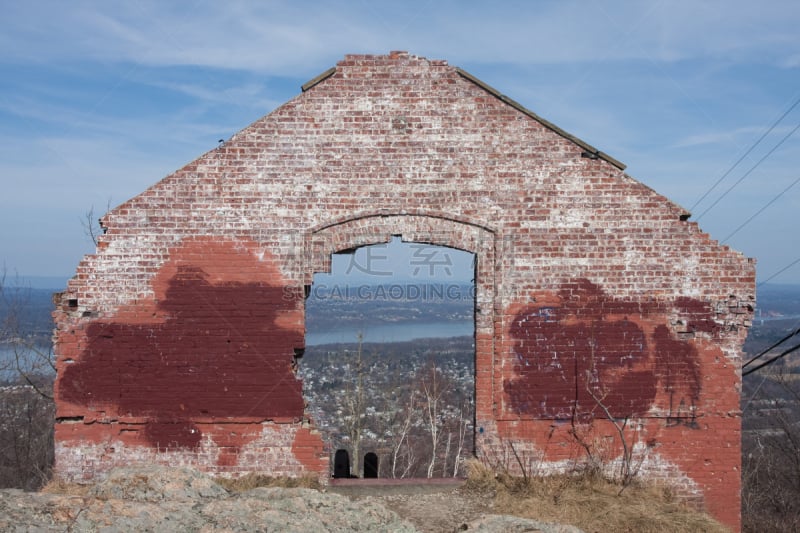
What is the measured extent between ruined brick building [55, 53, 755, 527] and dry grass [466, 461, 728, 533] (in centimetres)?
31

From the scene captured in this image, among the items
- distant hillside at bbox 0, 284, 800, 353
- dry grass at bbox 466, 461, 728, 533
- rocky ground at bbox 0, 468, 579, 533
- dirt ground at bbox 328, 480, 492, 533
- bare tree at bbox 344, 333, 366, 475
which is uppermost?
distant hillside at bbox 0, 284, 800, 353

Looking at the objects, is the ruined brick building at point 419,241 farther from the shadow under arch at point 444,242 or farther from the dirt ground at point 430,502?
the dirt ground at point 430,502

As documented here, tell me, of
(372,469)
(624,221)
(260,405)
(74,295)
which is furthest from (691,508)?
(74,295)

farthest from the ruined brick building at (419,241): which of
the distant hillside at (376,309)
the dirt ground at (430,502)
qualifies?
the distant hillside at (376,309)

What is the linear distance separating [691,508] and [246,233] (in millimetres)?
5926

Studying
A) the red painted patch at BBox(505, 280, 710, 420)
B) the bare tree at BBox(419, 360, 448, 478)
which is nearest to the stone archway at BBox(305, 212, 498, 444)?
the red painted patch at BBox(505, 280, 710, 420)

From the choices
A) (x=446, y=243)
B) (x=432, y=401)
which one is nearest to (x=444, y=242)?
(x=446, y=243)

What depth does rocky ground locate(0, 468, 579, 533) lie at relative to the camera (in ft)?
15.0

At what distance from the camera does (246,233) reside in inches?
283

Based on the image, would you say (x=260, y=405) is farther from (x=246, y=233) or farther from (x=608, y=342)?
(x=608, y=342)

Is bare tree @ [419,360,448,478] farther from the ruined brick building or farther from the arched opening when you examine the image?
the ruined brick building

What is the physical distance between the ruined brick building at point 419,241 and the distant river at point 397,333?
29.3 meters

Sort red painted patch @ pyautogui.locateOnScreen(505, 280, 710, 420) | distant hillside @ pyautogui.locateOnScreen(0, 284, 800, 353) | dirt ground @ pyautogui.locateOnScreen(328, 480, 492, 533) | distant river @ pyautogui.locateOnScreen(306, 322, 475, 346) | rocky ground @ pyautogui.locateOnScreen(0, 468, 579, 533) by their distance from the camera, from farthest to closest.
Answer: distant river @ pyautogui.locateOnScreen(306, 322, 475, 346) → distant hillside @ pyautogui.locateOnScreen(0, 284, 800, 353) → red painted patch @ pyautogui.locateOnScreen(505, 280, 710, 420) → dirt ground @ pyautogui.locateOnScreen(328, 480, 492, 533) → rocky ground @ pyautogui.locateOnScreen(0, 468, 579, 533)

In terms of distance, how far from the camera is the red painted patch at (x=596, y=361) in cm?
719
